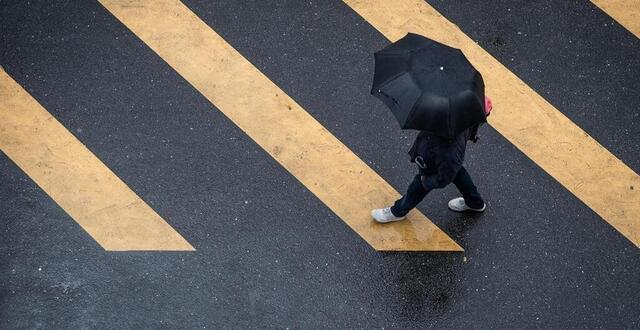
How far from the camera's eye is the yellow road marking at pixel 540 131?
6746 millimetres

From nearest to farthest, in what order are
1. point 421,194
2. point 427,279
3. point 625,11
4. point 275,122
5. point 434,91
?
point 434,91 → point 421,194 → point 427,279 → point 275,122 → point 625,11

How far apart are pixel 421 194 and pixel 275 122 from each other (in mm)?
1363

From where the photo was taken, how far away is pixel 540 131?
22.8 ft

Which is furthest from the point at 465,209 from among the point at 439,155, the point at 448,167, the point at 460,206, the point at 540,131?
the point at 439,155

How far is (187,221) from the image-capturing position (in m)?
6.62

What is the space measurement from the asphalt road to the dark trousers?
303 mm

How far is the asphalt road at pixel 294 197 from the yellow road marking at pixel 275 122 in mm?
82

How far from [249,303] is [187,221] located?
2.55 feet

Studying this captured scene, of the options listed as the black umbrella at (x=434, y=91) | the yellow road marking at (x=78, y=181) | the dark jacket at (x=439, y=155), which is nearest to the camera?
the black umbrella at (x=434, y=91)

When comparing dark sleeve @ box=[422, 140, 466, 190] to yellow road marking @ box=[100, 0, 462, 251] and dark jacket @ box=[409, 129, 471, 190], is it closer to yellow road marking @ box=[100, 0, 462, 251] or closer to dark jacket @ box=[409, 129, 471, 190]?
dark jacket @ box=[409, 129, 471, 190]

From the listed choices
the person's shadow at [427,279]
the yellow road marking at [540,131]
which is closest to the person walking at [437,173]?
the person's shadow at [427,279]

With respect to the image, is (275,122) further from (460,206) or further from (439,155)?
(439,155)

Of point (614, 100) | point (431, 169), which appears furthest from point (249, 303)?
point (614, 100)

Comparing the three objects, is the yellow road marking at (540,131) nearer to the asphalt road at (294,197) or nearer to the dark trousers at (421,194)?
the asphalt road at (294,197)
